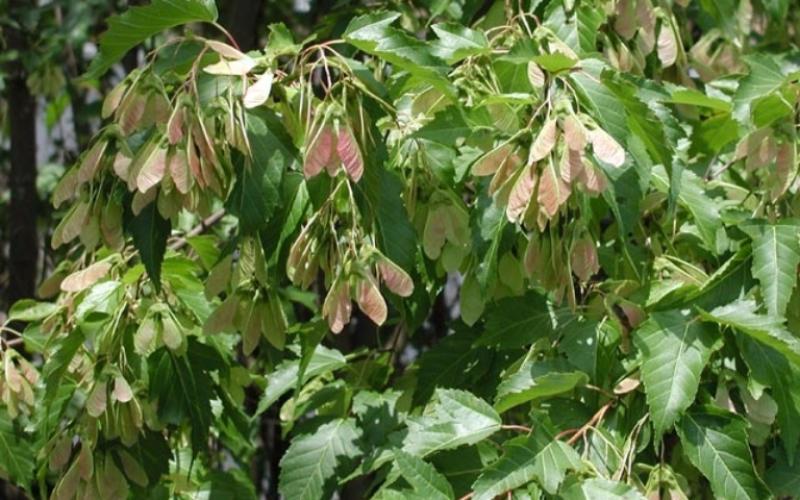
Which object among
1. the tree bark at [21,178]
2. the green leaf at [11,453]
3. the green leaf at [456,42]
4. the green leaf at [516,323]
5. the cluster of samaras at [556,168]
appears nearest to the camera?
the cluster of samaras at [556,168]

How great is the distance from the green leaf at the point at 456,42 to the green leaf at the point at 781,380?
1.81 ft

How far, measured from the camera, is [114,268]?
7.53ft

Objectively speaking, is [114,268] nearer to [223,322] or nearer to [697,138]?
[223,322]

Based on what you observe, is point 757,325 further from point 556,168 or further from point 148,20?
point 148,20

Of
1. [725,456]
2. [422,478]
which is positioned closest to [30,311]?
[422,478]

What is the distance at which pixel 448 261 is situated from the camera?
6.40 feet

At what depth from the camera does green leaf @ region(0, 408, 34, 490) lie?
2320 millimetres

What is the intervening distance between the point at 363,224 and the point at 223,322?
0.26 meters

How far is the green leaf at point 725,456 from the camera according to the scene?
1.81 m

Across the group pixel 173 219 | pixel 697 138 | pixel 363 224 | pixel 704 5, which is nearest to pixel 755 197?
pixel 697 138

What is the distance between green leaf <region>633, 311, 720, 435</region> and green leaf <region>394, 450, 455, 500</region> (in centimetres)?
28

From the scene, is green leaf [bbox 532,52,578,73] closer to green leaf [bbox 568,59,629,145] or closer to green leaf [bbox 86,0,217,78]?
green leaf [bbox 568,59,629,145]

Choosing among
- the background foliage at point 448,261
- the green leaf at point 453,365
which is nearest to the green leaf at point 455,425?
the background foliage at point 448,261

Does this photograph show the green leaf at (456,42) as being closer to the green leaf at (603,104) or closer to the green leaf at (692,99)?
the green leaf at (603,104)
